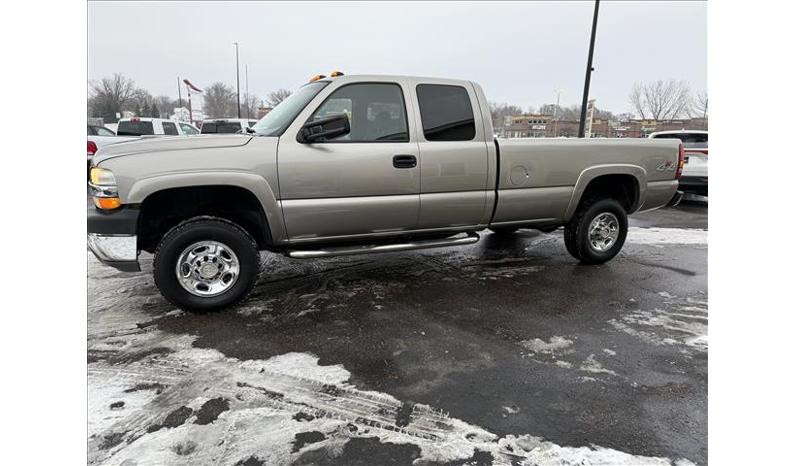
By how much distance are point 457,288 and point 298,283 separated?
1643 mm

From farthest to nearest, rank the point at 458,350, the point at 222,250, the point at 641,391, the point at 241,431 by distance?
the point at 222,250 < the point at 458,350 < the point at 641,391 < the point at 241,431

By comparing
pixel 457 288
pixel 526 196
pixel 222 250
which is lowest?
pixel 457 288

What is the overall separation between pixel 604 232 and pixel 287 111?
396 centimetres

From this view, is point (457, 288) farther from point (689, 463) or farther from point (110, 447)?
point (110, 447)

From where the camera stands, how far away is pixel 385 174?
4227 millimetres

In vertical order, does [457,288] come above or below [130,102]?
below

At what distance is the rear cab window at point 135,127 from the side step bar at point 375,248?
43.4 feet

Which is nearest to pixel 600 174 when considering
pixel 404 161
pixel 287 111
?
pixel 404 161

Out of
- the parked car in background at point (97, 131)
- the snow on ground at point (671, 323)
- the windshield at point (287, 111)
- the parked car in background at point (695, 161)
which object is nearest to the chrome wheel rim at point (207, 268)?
the windshield at point (287, 111)

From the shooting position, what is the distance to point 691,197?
12508 millimetres

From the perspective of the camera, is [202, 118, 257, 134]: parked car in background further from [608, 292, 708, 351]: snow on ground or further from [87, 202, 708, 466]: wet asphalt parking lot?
[608, 292, 708, 351]: snow on ground

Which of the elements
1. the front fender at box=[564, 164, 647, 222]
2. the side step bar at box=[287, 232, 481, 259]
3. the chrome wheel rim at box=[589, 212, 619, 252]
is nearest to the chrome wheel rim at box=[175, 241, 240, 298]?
the side step bar at box=[287, 232, 481, 259]

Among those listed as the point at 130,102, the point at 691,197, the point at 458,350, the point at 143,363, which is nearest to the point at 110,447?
the point at 143,363

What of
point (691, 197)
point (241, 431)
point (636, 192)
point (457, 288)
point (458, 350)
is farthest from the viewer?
point (691, 197)
